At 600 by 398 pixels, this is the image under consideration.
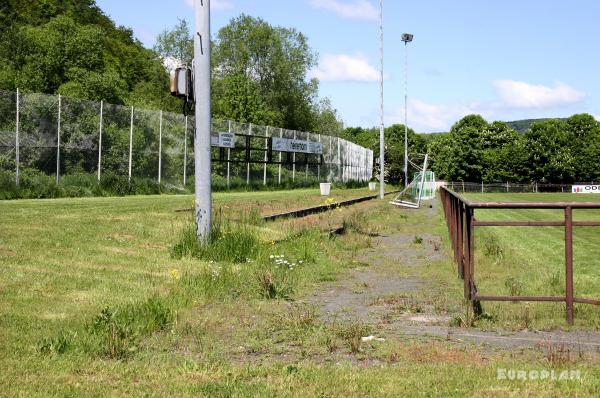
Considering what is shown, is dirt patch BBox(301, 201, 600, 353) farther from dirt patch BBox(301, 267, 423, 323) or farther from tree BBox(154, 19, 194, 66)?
tree BBox(154, 19, 194, 66)

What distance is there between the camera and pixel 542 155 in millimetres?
109438

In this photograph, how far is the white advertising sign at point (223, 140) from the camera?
40.5 metres

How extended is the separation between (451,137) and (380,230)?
4158 inches

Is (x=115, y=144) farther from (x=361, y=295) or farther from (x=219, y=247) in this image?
(x=361, y=295)

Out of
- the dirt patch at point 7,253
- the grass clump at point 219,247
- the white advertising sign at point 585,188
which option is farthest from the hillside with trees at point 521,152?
the dirt patch at point 7,253

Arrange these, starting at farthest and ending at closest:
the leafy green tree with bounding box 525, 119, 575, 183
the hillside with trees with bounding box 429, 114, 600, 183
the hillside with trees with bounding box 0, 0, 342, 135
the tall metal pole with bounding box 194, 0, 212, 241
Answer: the hillside with trees with bounding box 429, 114, 600, 183, the leafy green tree with bounding box 525, 119, 575, 183, the hillside with trees with bounding box 0, 0, 342, 135, the tall metal pole with bounding box 194, 0, 212, 241

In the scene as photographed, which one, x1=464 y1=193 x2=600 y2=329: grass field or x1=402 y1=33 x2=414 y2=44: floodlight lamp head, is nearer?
x1=464 y1=193 x2=600 y2=329: grass field

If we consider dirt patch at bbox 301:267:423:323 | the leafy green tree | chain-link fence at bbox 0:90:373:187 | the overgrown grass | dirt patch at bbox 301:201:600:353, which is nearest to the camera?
dirt patch at bbox 301:201:600:353

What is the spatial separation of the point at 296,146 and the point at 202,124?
38.6 m

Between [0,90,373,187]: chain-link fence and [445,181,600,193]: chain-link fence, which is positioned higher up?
[0,90,373,187]: chain-link fence

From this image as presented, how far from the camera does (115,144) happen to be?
32188 mm

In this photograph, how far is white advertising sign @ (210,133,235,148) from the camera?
4047cm

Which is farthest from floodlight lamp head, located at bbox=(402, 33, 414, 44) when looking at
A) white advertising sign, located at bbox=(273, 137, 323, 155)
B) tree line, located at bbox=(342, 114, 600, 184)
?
tree line, located at bbox=(342, 114, 600, 184)

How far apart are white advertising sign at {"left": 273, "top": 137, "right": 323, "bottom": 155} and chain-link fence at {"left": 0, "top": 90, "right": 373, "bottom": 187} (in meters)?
0.50
